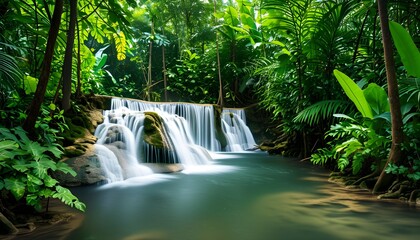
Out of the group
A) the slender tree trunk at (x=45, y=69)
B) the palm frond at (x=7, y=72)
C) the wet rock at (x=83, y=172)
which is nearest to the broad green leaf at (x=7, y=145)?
the slender tree trunk at (x=45, y=69)

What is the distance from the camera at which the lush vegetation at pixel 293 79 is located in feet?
8.00

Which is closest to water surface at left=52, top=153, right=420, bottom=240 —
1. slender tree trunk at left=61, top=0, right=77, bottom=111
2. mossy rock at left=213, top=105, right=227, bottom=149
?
slender tree trunk at left=61, top=0, right=77, bottom=111

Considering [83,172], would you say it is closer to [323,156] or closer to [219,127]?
[323,156]

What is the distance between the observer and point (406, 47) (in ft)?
9.64

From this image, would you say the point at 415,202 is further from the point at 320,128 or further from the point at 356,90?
the point at 320,128

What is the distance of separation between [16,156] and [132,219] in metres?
1.15

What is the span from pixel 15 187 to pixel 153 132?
3.99m

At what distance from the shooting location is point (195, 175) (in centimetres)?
529

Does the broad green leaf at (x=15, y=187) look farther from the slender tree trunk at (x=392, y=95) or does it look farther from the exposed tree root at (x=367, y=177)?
the exposed tree root at (x=367, y=177)

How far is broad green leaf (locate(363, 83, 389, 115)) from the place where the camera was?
3473 millimetres

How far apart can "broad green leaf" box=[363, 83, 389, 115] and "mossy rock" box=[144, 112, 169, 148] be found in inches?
147

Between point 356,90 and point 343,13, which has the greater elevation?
point 343,13

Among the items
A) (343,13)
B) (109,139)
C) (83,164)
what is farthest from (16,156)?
(343,13)

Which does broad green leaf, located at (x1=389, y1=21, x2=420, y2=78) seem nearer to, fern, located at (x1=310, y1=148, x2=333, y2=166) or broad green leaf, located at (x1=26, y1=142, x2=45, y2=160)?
fern, located at (x1=310, y1=148, x2=333, y2=166)
